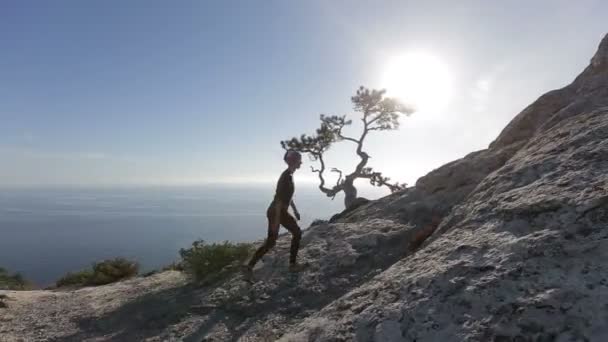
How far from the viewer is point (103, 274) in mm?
15867

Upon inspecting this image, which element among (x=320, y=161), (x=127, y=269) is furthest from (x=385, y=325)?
(x=320, y=161)

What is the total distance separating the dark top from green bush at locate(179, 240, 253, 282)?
3.36 meters

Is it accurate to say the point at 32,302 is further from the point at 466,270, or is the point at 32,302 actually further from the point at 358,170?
the point at 358,170

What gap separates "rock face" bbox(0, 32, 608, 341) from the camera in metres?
3.91

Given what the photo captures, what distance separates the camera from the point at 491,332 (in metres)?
3.65

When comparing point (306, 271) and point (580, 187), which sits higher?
point (580, 187)

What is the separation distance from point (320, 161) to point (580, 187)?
23622mm

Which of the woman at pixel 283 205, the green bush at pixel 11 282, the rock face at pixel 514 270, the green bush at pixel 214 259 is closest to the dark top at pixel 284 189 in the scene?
the woman at pixel 283 205

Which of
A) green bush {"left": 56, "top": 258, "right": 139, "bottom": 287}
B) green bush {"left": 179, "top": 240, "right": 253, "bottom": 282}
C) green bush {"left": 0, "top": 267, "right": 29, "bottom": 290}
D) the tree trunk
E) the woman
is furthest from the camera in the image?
the tree trunk

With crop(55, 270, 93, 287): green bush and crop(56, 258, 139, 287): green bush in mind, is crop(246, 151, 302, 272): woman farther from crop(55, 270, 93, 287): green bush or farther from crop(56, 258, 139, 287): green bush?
crop(55, 270, 93, 287): green bush

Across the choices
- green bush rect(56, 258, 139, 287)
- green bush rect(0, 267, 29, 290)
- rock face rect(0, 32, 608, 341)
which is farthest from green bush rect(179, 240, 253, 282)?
green bush rect(0, 267, 29, 290)

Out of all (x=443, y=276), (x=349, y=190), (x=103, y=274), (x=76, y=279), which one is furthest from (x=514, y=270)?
(x=349, y=190)

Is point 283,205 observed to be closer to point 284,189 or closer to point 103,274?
point 284,189

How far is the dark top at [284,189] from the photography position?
9297 millimetres
